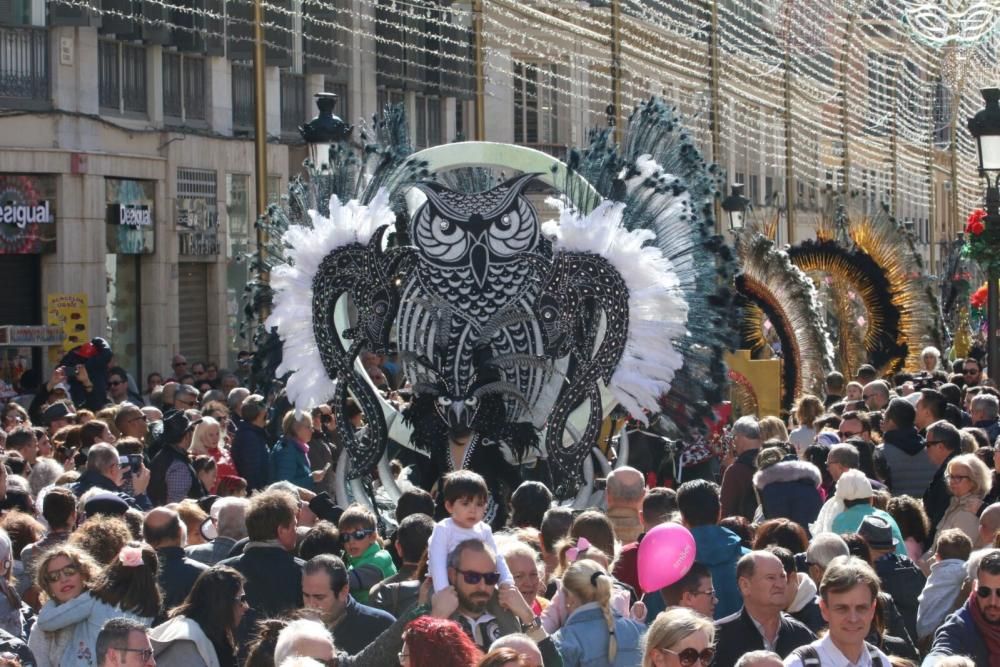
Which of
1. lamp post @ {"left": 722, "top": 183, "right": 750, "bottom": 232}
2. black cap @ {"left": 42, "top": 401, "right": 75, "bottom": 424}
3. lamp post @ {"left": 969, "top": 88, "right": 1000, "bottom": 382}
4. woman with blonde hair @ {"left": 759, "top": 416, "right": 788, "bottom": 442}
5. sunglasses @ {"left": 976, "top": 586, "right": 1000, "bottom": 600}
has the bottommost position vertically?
sunglasses @ {"left": 976, "top": 586, "right": 1000, "bottom": 600}

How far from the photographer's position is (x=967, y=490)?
10.5 metres

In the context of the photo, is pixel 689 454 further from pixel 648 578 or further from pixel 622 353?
pixel 648 578

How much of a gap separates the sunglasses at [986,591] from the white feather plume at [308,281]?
7.14 m

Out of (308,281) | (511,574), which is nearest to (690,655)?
(511,574)

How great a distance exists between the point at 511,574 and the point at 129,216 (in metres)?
20.8

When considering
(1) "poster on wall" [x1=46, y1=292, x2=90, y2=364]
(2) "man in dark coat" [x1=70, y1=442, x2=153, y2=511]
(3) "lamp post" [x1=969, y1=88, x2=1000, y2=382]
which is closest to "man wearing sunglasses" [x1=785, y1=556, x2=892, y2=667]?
(2) "man in dark coat" [x1=70, y1=442, x2=153, y2=511]

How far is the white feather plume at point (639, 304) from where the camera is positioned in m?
14.0

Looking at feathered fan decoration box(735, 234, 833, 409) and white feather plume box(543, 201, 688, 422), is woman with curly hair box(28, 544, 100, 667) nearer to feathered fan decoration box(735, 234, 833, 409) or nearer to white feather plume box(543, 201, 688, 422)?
white feather plume box(543, 201, 688, 422)

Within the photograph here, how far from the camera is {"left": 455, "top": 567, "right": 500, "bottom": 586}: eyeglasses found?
756 cm

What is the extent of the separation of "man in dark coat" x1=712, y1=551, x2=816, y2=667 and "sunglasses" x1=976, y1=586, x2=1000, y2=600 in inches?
26.6

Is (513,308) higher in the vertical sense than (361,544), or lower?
higher

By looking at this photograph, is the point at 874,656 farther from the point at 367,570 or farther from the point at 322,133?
the point at 322,133

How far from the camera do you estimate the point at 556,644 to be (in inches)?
299

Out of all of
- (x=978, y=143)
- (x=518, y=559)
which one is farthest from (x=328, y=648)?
(x=978, y=143)
